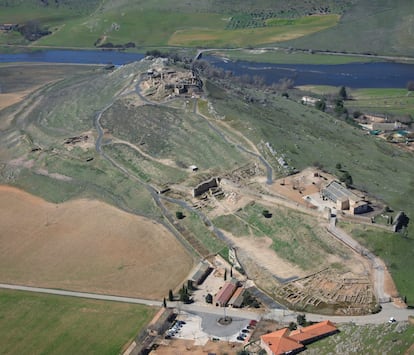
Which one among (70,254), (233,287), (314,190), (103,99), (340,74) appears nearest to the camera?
(233,287)

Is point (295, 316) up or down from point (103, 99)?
down

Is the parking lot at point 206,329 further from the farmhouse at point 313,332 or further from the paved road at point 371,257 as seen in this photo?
the paved road at point 371,257

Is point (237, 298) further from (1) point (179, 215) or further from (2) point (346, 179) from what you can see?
(2) point (346, 179)

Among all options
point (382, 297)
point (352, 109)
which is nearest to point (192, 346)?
point (382, 297)

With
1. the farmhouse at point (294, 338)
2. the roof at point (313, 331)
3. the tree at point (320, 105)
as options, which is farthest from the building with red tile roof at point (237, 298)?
the tree at point (320, 105)

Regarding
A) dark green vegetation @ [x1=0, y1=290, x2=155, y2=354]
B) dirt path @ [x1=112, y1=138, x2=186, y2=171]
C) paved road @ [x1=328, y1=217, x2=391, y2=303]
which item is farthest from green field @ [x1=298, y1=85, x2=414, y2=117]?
dark green vegetation @ [x1=0, y1=290, x2=155, y2=354]

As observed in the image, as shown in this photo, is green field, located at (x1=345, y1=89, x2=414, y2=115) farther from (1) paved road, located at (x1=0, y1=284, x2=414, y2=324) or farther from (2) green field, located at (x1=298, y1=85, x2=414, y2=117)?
(1) paved road, located at (x1=0, y1=284, x2=414, y2=324)

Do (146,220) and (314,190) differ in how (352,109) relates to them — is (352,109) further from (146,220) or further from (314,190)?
(146,220)
